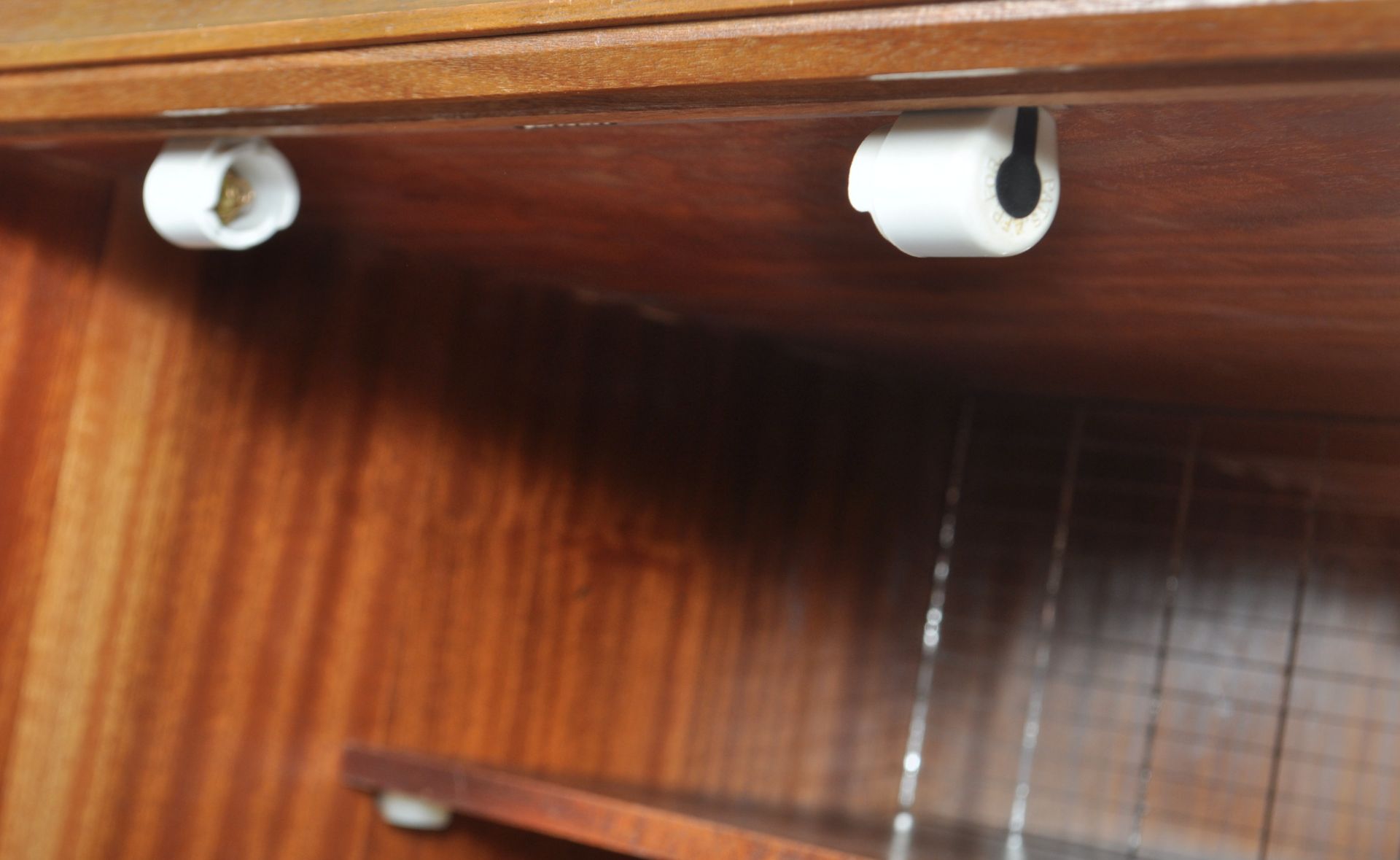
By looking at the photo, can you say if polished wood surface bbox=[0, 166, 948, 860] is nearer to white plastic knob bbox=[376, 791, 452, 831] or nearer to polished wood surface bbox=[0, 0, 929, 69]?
white plastic knob bbox=[376, 791, 452, 831]

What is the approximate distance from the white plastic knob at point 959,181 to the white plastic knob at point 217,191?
0.50 meters

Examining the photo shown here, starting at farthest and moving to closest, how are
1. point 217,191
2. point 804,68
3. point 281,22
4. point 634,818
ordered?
point 634,818 < point 217,191 < point 281,22 < point 804,68

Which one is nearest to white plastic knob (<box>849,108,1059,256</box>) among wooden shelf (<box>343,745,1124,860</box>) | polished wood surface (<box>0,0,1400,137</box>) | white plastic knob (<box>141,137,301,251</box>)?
polished wood surface (<box>0,0,1400,137</box>)

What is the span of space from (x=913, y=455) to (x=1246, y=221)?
4.38 feet

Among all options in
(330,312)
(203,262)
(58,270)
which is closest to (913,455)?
(330,312)

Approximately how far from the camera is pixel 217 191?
919 mm

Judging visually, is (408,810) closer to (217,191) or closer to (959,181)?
(217,191)

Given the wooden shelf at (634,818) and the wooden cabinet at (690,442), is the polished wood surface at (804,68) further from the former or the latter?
the wooden shelf at (634,818)

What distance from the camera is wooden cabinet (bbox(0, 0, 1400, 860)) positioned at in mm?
641

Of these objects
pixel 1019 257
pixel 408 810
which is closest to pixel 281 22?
pixel 1019 257

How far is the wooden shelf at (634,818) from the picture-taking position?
1.12m

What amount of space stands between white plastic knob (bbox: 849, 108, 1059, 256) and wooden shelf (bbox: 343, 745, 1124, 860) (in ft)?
2.01

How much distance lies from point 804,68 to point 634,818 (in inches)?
31.1

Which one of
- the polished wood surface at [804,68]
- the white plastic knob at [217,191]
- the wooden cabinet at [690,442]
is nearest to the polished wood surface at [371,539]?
the wooden cabinet at [690,442]
